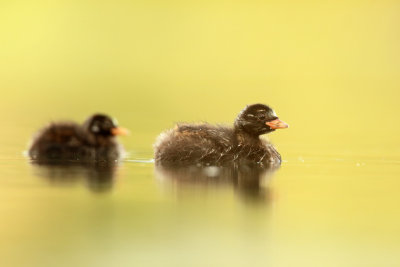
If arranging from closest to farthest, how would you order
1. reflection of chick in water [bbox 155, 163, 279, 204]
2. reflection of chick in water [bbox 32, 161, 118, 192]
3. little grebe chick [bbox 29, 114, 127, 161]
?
reflection of chick in water [bbox 155, 163, 279, 204] → reflection of chick in water [bbox 32, 161, 118, 192] → little grebe chick [bbox 29, 114, 127, 161]

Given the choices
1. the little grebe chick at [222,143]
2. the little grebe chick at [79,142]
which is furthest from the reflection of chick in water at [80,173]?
the little grebe chick at [222,143]

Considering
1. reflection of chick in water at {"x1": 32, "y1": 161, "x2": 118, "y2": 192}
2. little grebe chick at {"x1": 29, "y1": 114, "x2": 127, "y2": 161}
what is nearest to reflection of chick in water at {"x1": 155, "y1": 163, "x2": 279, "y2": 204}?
reflection of chick in water at {"x1": 32, "y1": 161, "x2": 118, "y2": 192}


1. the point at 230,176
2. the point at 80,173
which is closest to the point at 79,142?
the point at 80,173

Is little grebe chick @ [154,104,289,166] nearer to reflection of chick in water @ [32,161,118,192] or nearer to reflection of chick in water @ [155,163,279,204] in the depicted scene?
reflection of chick in water @ [155,163,279,204]

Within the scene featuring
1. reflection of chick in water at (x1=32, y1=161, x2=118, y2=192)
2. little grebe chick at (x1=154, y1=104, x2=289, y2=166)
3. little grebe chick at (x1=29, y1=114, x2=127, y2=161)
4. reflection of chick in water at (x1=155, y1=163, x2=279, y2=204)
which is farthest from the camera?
little grebe chick at (x1=29, y1=114, x2=127, y2=161)

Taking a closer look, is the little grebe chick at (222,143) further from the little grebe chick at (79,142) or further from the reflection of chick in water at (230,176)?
the little grebe chick at (79,142)
